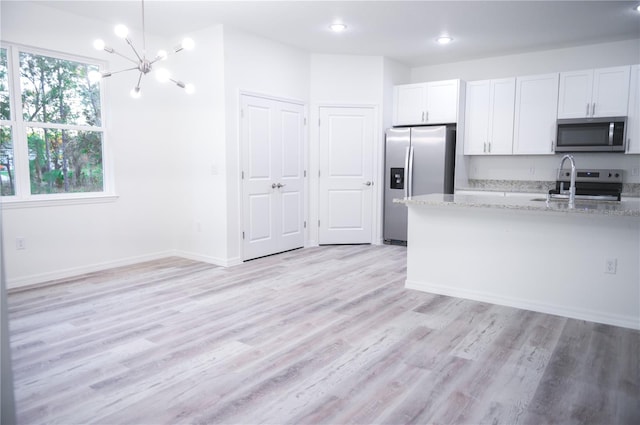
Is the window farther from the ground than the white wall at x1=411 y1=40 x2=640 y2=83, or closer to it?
closer to it

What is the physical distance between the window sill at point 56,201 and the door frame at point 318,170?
2.47 metres

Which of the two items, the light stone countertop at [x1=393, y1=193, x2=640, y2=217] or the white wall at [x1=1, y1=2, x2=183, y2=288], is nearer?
the light stone countertop at [x1=393, y1=193, x2=640, y2=217]

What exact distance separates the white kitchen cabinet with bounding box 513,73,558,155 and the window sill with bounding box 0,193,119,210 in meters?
4.89

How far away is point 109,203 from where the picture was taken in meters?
4.77

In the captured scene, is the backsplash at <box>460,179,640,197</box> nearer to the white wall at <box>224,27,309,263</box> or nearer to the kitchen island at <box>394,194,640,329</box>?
the kitchen island at <box>394,194,640,329</box>

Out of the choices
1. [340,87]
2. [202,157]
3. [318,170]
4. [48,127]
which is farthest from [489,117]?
[48,127]

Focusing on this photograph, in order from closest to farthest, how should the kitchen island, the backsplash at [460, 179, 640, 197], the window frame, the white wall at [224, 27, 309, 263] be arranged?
the kitchen island → the window frame → the white wall at [224, 27, 309, 263] → the backsplash at [460, 179, 640, 197]

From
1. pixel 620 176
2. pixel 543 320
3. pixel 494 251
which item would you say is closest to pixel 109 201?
pixel 494 251

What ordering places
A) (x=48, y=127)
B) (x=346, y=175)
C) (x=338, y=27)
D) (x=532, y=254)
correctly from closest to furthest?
1. (x=532, y=254)
2. (x=48, y=127)
3. (x=338, y=27)
4. (x=346, y=175)

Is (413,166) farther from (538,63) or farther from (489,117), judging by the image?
(538,63)

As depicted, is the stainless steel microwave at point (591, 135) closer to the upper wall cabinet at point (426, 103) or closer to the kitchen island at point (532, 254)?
the upper wall cabinet at point (426, 103)

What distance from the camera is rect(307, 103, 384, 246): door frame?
5984 millimetres

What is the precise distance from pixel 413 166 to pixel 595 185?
2133 mm

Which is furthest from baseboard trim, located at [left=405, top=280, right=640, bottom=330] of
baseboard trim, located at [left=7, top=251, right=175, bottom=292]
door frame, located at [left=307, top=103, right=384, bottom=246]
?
baseboard trim, located at [left=7, top=251, right=175, bottom=292]
